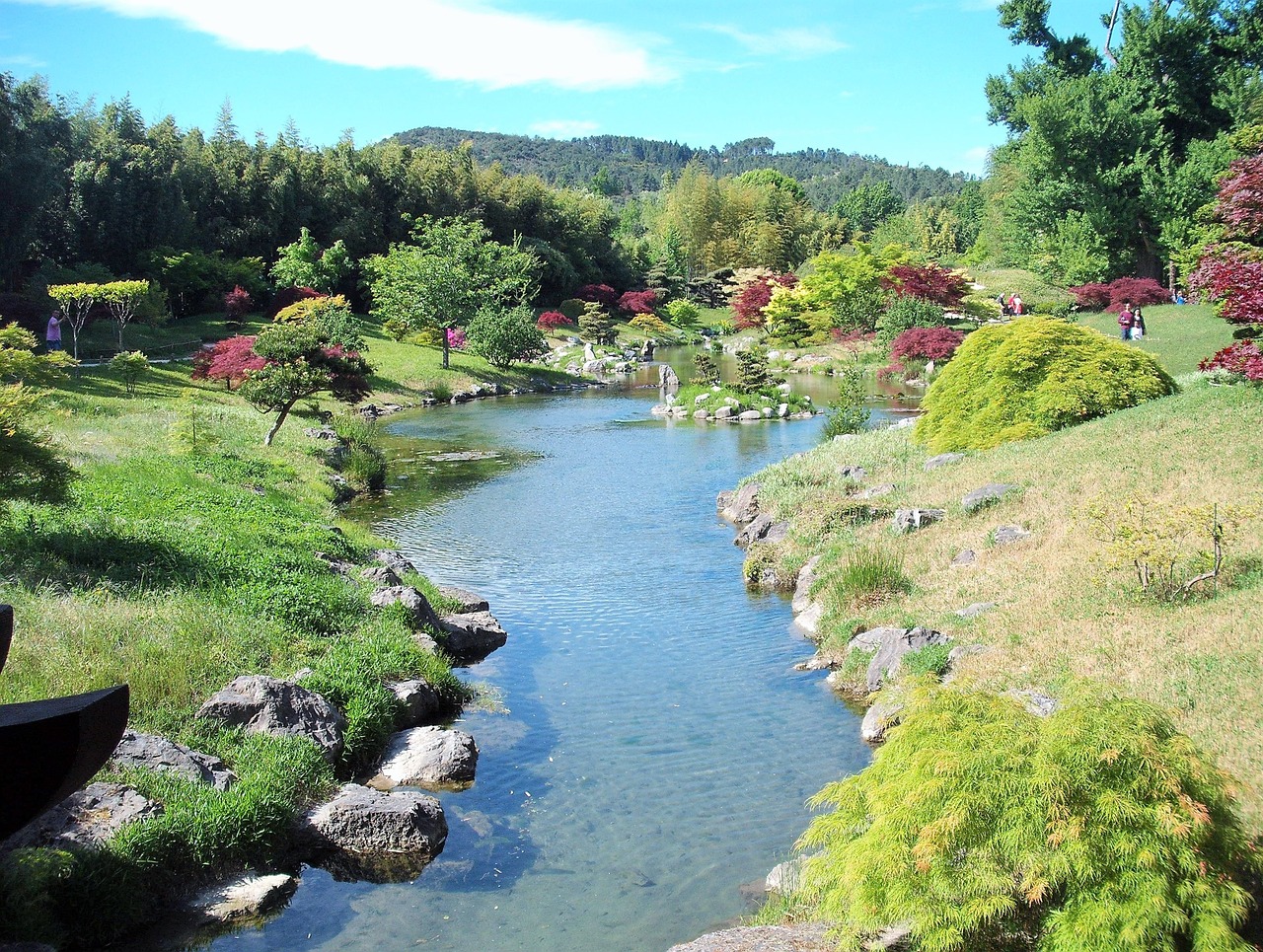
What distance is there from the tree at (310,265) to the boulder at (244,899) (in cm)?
4517

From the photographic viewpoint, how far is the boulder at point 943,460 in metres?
16.8

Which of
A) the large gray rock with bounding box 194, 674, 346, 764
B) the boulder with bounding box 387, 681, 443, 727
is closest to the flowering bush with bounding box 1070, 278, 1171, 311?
the boulder with bounding box 387, 681, 443, 727

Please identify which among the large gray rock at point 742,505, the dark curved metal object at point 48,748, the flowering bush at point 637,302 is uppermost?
the flowering bush at point 637,302

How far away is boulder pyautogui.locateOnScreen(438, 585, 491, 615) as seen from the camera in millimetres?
12781

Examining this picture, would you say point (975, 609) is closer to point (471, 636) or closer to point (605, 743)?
point (605, 743)

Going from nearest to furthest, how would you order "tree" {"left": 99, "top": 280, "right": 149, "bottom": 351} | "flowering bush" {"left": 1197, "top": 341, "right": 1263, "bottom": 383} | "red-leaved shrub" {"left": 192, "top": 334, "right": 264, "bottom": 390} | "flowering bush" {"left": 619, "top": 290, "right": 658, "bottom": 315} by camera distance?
1. "flowering bush" {"left": 1197, "top": 341, "right": 1263, "bottom": 383}
2. "red-leaved shrub" {"left": 192, "top": 334, "right": 264, "bottom": 390}
3. "tree" {"left": 99, "top": 280, "right": 149, "bottom": 351}
4. "flowering bush" {"left": 619, "top": 290, "right": 658, "bottom": 315}

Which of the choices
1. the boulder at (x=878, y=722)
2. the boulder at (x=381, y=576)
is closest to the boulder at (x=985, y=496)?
the boulder at (x=878, y=722)

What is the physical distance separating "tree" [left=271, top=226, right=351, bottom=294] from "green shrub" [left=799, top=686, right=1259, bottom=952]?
47789mm

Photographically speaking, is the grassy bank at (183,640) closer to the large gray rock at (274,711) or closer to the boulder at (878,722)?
the large gray rock at (274,711)

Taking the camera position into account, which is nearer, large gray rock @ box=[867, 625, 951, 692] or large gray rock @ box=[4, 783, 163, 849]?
large gray rock @ box=[4, 783, 163, 849]

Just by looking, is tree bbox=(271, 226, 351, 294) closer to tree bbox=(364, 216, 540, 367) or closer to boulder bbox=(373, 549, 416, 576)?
tree bbox=(364, 216, 540, 367)

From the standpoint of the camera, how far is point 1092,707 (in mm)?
5082

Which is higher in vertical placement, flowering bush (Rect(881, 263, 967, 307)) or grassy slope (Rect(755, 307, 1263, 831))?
flowering bush (Rect(881, 263, 967, 307))

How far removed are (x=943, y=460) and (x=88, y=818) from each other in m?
14.1
